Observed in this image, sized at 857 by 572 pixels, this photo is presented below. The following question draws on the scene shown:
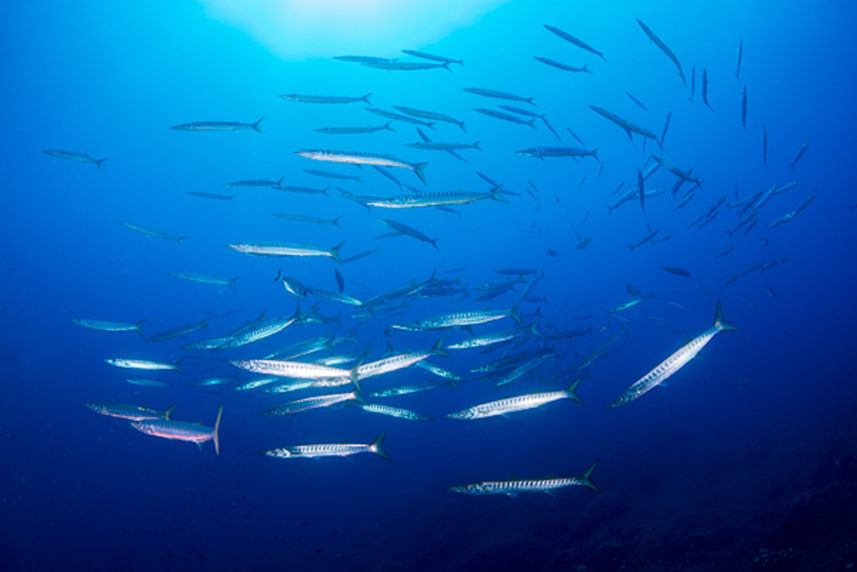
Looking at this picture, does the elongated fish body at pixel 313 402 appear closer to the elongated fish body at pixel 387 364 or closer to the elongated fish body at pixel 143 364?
the elongated fish body at pixel 387 364

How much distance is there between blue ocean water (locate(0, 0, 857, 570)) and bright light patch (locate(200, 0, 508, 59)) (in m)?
0.25

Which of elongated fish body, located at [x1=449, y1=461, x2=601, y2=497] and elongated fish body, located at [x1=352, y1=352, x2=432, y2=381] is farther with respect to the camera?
elongated fish body, located at [x1=352, y1=352, x2=432, y2=381]

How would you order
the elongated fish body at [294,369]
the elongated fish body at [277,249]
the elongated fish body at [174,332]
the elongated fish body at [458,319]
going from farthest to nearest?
the elongated fish body at [174,332] → the elongated fish body at [458,319] → the elongated fish body at [277,249] → the elongated fish body at [294,369]

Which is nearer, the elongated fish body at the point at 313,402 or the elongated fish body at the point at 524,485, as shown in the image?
the elongated fish body at the point at 524,485

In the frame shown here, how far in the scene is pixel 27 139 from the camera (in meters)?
39.4

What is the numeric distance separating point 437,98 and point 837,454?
47.0 m

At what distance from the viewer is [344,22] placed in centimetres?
3406

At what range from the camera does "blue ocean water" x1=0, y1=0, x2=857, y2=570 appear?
33.0 feet

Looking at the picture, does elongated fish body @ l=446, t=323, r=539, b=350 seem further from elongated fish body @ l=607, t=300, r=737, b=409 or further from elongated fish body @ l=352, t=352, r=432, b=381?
elongated fish body @ l=607, t=300, r=737, b=409

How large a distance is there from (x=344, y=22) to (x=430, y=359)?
32582mm

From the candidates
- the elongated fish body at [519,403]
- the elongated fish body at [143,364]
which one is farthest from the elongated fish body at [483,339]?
the elongated fish body at [143,364]

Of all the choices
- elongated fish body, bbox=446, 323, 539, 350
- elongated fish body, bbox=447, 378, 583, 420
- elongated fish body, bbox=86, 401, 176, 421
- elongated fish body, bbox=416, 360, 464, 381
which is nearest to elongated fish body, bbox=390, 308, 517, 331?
elongated fish body, bbox=446, 323, 539, 350

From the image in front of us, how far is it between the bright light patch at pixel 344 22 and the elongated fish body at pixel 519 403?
1406 inches

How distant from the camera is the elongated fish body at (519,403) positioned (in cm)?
446
